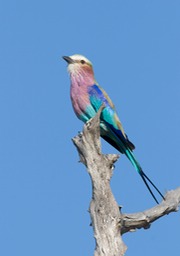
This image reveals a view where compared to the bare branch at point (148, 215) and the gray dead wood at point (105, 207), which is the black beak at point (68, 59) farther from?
the bare branch at point (148, 215)

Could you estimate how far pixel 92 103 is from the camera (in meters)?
7.23

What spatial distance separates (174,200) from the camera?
20.4 ft

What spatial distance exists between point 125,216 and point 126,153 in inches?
46.9

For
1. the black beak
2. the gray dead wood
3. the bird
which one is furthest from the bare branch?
the black beak

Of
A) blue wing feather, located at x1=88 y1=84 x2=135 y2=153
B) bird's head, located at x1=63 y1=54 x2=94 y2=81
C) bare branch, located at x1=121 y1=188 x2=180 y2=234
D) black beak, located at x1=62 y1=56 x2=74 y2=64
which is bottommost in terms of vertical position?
bare branch, located at x1=121 y1=188 x2=180 y2=234

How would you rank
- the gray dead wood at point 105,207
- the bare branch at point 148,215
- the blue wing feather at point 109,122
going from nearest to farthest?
the gray dead wood at point 105,207 < the bare branch at point 148,215 < the blue wing feather at point 109,122

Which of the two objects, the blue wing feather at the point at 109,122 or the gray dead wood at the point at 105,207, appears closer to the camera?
the gray dead wood at the point at 105,207

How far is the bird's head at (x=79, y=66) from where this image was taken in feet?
24.7

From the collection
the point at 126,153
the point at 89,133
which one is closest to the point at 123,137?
the point at 126,153

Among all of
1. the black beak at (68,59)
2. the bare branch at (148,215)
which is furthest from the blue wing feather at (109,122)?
the bare branch at (148,215)

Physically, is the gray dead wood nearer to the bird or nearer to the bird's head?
the bird

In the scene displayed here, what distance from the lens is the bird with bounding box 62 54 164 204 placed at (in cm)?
705

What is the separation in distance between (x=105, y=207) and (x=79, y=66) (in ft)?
7.43

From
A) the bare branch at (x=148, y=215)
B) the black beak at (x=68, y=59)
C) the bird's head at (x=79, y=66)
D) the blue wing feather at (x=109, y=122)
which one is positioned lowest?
the bare branch at (x=148, y=215)
